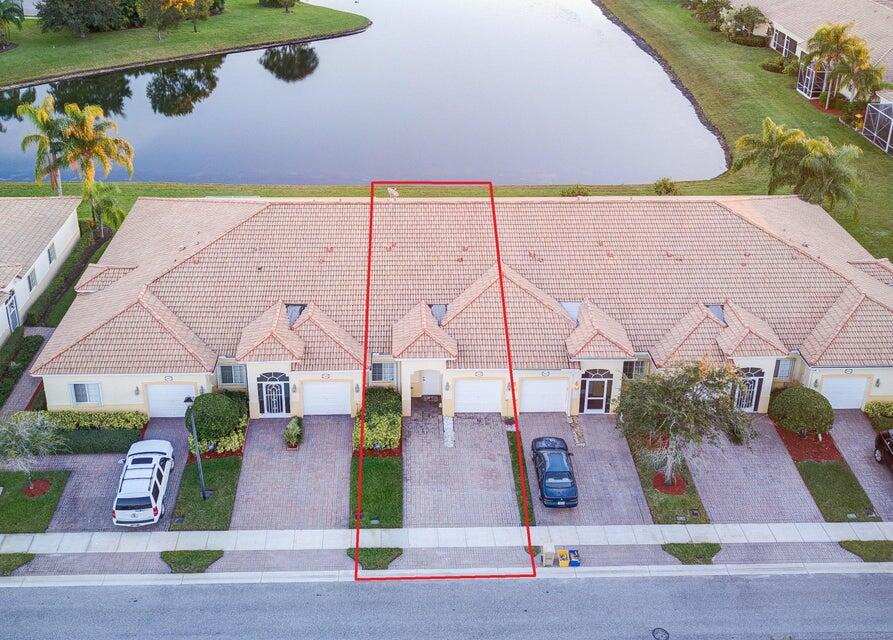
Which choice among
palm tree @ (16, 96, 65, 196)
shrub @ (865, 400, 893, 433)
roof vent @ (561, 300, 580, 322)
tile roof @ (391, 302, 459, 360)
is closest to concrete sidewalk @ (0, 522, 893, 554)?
shrub @ (865, 400, 893, 433)

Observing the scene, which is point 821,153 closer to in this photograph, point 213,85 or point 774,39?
point 774,39

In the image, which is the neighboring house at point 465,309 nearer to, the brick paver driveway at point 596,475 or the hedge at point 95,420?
the hedge at point 95,420

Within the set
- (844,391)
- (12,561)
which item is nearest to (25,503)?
(12,561)

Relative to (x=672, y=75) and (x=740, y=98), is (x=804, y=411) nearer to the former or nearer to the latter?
(x=740, y=98)

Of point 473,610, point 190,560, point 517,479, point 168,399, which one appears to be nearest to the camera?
point 473,610

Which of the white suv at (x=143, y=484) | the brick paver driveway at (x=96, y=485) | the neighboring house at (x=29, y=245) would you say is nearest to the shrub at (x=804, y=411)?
the brick paver driveway at (x=96, y=485)

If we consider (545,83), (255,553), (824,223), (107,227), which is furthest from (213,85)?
(255,553)
